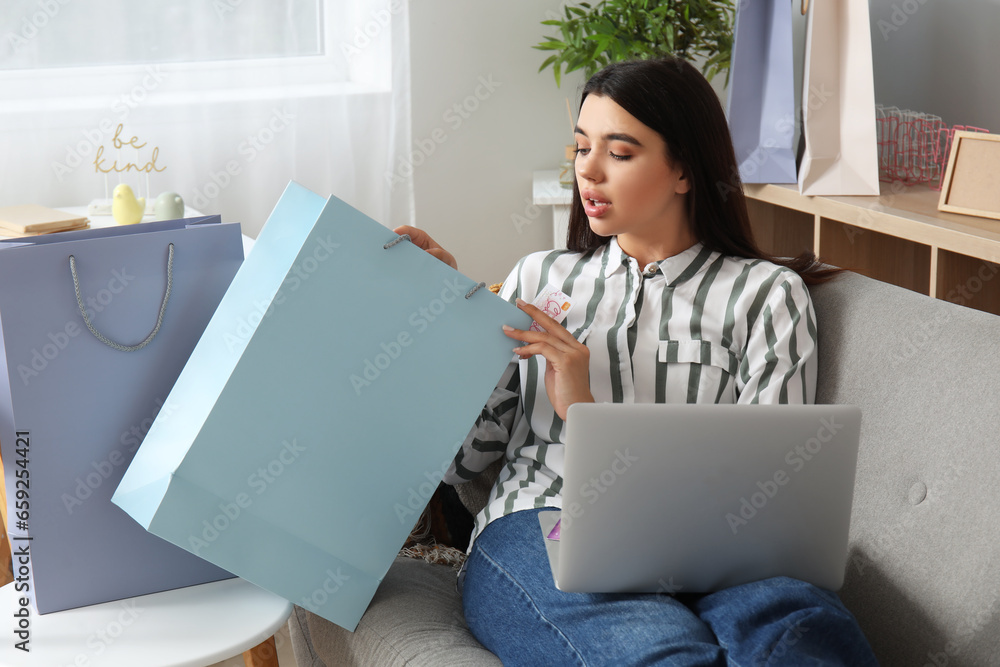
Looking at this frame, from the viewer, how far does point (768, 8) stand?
190 cm

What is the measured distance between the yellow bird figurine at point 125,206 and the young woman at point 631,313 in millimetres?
1144

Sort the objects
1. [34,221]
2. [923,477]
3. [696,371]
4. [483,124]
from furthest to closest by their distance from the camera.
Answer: [483,124]
[34,221]
[696,371]
[923,477]

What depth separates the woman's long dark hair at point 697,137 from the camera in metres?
1.23

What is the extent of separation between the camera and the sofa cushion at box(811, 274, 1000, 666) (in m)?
0.97

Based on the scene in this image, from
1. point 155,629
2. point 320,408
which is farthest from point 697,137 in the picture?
point 155,629

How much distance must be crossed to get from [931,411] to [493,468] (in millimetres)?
613

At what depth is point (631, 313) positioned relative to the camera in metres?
1.26

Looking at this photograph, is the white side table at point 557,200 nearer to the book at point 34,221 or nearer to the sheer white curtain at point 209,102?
the sheer white curtain at point 209,102

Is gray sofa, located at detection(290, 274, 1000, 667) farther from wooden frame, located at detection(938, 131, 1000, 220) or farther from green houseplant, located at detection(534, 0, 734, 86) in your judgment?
green houseplant, located at detection(534, 0, 734, 86)

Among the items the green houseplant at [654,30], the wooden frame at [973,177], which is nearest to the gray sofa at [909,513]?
the wooden frame at [973,177]

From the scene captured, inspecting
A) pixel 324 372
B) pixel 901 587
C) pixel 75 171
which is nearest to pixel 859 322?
pixel 901 587

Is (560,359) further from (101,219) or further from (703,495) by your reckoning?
(101,219)

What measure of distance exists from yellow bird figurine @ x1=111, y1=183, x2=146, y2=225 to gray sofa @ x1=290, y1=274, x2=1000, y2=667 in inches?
50.1

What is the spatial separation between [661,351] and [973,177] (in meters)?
0.73
